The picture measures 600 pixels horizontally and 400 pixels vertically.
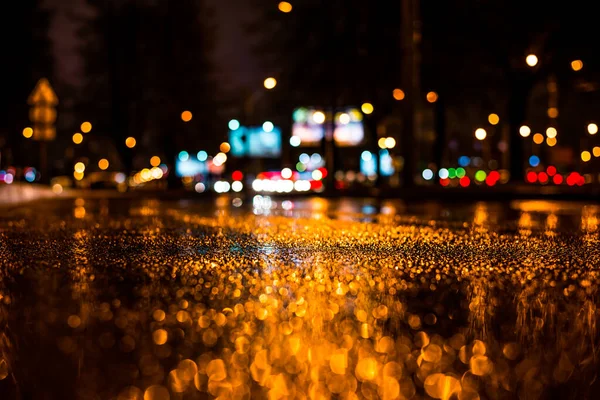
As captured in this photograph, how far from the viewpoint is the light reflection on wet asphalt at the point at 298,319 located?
18.1ft

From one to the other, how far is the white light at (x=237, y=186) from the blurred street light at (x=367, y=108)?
40.3 feet

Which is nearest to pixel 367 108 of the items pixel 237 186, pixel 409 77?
pixel 237 186

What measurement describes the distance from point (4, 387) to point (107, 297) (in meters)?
3.40

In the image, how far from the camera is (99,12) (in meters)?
85.9

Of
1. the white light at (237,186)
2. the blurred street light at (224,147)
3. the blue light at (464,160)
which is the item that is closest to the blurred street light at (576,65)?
the white light at (237,186)

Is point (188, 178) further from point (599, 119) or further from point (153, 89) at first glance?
point (599, 119)

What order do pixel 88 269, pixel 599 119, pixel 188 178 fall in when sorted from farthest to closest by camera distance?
pixel 188 178, pixel 599 119, pixel 88 269

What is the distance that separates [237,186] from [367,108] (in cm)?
1315

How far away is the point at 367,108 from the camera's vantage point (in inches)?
2213

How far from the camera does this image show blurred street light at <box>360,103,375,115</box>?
55.4 m

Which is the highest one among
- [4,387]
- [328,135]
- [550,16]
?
[550,16]

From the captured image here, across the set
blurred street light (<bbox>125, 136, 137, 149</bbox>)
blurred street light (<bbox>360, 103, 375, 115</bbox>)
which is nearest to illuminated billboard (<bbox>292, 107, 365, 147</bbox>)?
blurred street light (<bbox>125, 136, 137, 149</bbox>)

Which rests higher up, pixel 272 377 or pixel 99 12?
pixel 99 12

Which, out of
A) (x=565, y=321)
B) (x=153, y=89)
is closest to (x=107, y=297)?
(x=565, y=321)
